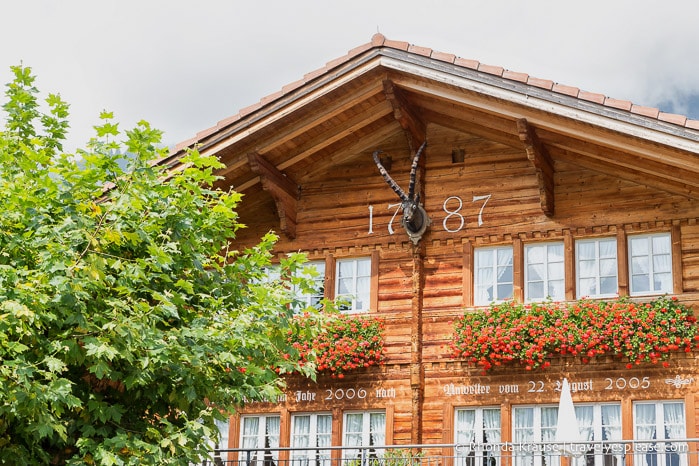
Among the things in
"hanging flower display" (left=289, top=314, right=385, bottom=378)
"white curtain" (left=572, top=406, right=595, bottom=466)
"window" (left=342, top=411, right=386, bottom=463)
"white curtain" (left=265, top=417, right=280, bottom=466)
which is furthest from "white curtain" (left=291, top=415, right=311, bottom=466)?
"white curtain" (left=572, top=406, right=595, bottom=466)

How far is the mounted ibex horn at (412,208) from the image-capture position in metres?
18.6

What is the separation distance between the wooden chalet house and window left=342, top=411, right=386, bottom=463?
27mm

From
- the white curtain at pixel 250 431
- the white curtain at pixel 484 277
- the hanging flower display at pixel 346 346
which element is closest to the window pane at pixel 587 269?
the white curtain at pixel 484 277

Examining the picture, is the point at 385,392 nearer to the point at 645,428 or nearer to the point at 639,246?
the point at 645,428

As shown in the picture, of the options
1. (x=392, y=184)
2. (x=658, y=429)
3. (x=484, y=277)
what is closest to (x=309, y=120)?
(x=392, y=184)

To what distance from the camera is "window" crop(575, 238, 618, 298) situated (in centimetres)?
1777

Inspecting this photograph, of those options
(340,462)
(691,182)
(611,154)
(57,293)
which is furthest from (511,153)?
A: (57,293)

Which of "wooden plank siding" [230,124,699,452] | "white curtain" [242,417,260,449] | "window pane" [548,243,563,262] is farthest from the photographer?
"white curtain" [242,417,260,449]

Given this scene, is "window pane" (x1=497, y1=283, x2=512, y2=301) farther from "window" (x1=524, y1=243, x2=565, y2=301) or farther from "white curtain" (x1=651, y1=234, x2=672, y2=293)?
"white curtain" (x1=651, y1=234, x2=672, y2=293)

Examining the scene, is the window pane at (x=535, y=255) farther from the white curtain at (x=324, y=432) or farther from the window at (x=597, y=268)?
the white curtain at (x=324, y=432)

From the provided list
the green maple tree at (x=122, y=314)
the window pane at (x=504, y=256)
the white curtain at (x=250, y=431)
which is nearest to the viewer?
the green maple tree at (x=122, y=314)

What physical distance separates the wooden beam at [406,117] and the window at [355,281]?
2.24 m

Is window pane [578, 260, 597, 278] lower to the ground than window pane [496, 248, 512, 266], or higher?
lower

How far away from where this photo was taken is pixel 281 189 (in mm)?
19734
